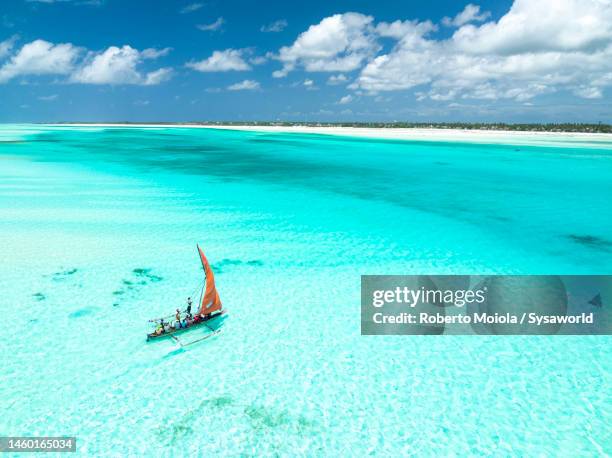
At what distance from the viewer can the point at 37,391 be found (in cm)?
780

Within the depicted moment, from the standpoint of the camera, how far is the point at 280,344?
9500 mm

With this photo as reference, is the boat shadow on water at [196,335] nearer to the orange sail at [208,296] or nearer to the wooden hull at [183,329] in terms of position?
the wooden hull at [183,329]

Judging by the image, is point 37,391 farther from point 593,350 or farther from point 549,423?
point 593,350

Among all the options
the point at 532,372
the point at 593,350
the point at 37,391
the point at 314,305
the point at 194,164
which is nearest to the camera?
the point at 37,391

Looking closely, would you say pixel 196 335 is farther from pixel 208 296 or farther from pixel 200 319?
pixel 208 296

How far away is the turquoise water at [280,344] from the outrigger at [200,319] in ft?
1.02

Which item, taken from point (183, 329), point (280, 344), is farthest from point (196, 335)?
point (280, 344)

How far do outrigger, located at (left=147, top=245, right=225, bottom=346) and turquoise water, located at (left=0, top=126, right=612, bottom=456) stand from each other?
311 millimetres

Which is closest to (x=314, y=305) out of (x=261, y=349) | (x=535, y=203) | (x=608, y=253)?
(x=261, y=349)

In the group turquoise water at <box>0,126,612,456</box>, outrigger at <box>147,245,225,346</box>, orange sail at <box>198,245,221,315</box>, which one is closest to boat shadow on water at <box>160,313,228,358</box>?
outrigger at <box>147,245,225,346</box>

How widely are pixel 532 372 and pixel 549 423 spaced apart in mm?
1445

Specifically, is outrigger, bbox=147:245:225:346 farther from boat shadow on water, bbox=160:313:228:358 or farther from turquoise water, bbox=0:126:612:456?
turquoise water, bbox=0:126:612:456

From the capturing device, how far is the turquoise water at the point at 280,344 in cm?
707

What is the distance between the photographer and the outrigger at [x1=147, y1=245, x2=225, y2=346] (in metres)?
9.63
